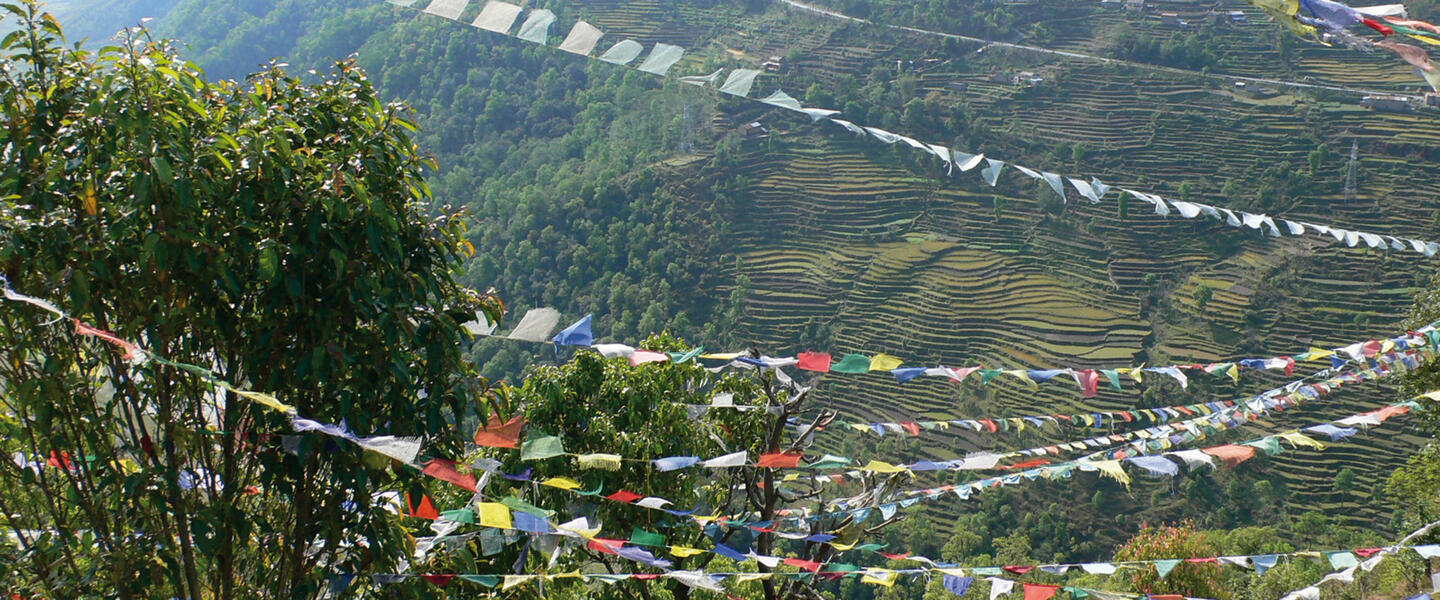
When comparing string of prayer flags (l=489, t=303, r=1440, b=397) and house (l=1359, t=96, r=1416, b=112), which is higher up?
string of prayer flags (l=489, t=303, r=1440, b=397)

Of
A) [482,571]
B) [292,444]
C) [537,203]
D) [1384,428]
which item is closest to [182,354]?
[292,444]

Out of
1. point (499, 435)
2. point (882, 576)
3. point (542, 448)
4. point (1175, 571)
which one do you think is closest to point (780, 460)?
point (882, 576)

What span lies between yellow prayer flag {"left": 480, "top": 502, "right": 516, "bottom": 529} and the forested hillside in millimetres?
28111

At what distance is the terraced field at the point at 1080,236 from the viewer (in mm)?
36438

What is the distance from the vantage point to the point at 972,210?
46.0 m

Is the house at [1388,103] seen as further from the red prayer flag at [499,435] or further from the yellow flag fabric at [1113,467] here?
the red prayer flag at [499,435]

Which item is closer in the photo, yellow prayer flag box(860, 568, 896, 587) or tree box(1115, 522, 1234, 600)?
yellow prayer flag box(860, 568, 896, 587)

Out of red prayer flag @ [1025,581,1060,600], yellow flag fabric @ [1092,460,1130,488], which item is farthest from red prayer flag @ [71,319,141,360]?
yellow flag fabric @ [1092,460,1130,488]

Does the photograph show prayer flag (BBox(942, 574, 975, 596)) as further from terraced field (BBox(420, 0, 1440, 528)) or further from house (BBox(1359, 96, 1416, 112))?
house (BBox(1359, 96, 1416, 112))

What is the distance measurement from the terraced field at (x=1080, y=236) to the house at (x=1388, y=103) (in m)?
0.51

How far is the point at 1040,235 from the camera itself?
144 ft

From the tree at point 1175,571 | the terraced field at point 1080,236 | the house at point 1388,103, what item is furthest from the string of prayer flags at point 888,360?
the house at point 1388,103

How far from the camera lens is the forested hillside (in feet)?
117

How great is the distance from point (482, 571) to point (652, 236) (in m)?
40.9
